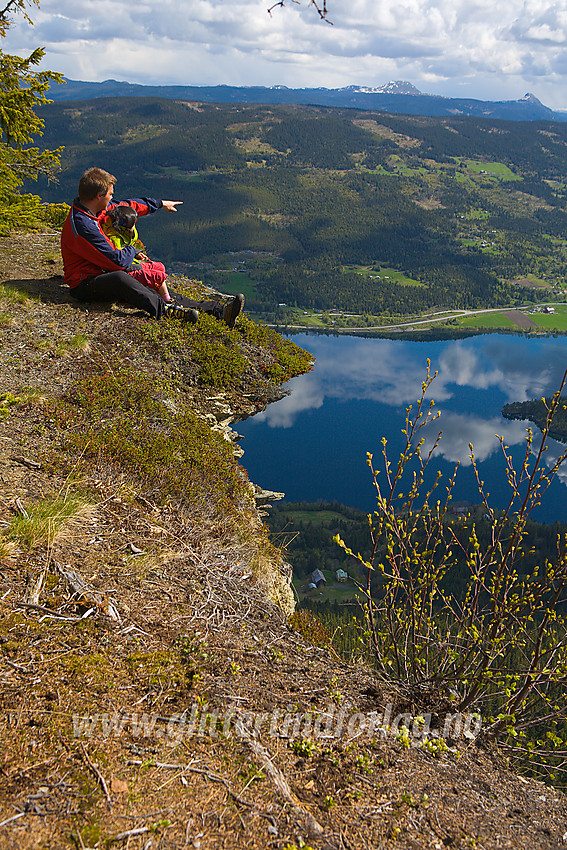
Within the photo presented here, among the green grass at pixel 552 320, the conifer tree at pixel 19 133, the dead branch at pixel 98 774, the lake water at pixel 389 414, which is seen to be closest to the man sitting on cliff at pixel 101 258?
the conifer tree at pixel 19 133

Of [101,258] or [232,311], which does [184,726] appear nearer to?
[101,258]

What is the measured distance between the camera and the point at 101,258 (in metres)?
8.24

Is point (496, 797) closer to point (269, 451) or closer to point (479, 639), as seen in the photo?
point (479, 639)

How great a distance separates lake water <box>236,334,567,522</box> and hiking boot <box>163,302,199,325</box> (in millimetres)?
69564

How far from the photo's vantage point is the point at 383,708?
372 centimetres

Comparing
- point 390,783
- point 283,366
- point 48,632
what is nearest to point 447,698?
point 390,783

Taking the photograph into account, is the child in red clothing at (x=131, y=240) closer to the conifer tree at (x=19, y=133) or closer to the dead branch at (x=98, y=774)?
the conifer tree at (x=19, y=133)

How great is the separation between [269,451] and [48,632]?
105 metres

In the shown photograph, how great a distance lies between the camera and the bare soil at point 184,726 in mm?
2498

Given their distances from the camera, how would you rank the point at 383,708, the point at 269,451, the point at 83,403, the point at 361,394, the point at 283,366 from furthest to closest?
the point at 361,394 → the point at 269,451 → the point at 283,366 → the point at 83,403 → the point at 383,708

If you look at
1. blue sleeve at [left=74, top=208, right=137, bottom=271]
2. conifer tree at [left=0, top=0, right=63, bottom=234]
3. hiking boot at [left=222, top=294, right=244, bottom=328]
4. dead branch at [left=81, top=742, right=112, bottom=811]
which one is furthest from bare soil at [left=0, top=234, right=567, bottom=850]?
conifer tree at [left=0, top=0, right=63, bottom=234]

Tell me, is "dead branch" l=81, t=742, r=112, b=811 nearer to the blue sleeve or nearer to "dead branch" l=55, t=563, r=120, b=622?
"dead branch" l=55, t=563, r=120, b=622

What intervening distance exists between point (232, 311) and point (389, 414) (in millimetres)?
102805

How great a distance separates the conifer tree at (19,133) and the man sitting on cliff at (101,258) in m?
3.85
